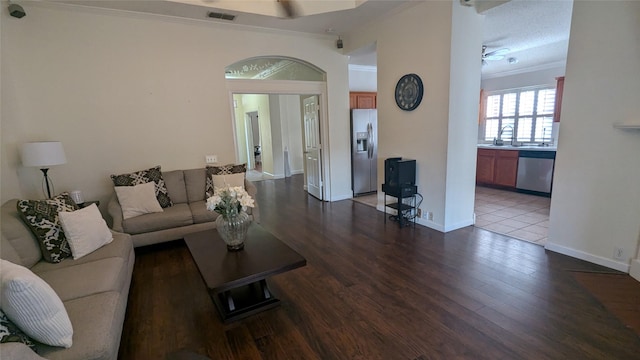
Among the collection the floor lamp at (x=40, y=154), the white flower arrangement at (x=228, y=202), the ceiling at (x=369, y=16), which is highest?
the ceiling at (x=369, y=16)

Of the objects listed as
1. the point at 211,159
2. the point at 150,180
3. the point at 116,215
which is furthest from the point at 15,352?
the point at 211,159

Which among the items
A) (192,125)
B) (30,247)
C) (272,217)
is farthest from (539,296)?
(192,125)

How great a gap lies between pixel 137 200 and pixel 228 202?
74.6 inches

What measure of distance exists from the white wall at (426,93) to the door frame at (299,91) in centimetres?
116

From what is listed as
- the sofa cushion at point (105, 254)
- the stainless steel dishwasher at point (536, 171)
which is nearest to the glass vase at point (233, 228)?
the sofa cushion at point (105, 254)

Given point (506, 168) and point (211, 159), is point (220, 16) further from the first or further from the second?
point (506, 168)

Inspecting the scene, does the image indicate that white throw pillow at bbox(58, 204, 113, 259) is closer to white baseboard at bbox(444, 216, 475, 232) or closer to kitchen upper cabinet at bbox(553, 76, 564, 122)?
white baseboard at bbox(444, 216, 475, 232)

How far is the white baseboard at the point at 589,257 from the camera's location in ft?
8.77

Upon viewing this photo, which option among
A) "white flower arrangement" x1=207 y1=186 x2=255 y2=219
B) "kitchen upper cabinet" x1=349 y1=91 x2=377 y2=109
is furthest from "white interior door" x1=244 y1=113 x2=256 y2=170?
"white flower arrangement" x1=207 y1=186 x2=255 y2=219

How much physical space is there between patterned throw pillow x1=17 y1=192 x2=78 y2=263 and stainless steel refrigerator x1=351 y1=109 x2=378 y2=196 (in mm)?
4407

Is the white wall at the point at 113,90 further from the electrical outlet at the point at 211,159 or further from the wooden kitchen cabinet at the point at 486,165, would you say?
the wooden kitchen cabinet at the point at 486,165

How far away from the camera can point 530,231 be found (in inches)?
146

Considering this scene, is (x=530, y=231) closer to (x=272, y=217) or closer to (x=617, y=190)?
(x=617, y=190)

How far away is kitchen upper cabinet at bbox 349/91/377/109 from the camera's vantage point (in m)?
6.12
